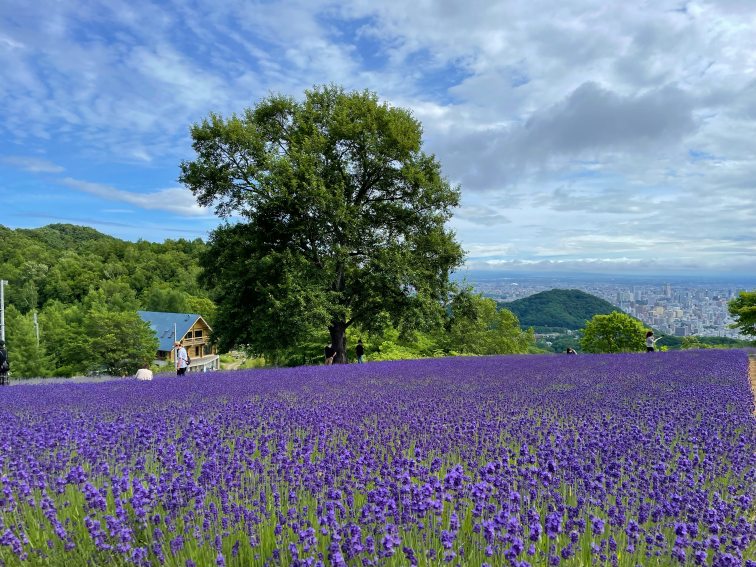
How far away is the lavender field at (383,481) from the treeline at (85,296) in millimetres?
41277

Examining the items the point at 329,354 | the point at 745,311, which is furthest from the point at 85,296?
the point at 745,311

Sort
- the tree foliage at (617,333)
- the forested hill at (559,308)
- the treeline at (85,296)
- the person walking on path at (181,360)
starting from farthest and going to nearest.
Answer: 1. the forested hill at (559,308)
2. the treeline at (85,296)
3. the tree foliage at (617,333)
4. the person walking on path at (181,360)

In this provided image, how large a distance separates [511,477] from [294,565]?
1.63m

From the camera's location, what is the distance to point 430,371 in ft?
38.2

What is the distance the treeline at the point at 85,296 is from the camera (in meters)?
44.7

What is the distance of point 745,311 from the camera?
34.2 m

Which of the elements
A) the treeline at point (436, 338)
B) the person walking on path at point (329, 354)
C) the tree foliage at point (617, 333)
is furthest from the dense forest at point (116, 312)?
the tree foliage at point (617, 333)

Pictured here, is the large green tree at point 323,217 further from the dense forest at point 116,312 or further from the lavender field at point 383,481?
the lavender field at point 383,481

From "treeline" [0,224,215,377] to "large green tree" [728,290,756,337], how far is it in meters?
43.6

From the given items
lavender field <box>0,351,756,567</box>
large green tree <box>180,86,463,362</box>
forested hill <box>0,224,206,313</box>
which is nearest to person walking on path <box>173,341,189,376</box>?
large green tree <box>180,86,463,362</box>

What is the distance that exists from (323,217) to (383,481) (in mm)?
15288

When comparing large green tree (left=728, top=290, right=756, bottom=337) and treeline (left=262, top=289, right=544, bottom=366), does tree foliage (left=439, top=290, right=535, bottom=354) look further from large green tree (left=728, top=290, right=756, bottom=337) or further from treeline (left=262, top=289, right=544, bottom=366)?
large green tree (left=728, top=290, right=756, bottom=337)

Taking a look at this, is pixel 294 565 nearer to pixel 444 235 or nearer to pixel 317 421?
pixel 317 421

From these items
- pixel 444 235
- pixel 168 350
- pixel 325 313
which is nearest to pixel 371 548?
pixel 325 313
